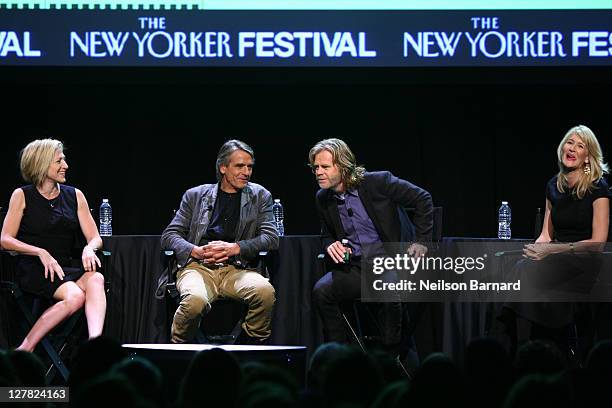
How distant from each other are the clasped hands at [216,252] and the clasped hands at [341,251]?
545 millimetres

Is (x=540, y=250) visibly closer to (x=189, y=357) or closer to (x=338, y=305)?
(x=338, y=305)

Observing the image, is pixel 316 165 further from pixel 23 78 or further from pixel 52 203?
pixel 23 78

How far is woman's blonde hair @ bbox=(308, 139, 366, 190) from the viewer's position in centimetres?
525

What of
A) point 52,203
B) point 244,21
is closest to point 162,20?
point 244,21

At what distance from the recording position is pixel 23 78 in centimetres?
659

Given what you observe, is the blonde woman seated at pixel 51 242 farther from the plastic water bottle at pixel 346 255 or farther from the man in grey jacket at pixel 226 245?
the plastic water bottle at pixel 346 255

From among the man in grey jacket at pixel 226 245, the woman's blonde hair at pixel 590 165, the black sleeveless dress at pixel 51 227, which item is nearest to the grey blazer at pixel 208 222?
the man in grey jacket at pixel 226 245

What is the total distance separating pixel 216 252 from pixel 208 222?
0.27 m

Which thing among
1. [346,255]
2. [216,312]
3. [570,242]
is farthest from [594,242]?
[216,312]

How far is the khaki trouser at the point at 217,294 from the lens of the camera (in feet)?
16.5

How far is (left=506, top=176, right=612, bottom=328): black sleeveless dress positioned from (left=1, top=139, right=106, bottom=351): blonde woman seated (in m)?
2.25

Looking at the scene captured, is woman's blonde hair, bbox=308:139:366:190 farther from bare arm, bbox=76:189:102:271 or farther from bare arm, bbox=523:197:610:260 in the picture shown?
bare arm, bbox=76:189:102:271

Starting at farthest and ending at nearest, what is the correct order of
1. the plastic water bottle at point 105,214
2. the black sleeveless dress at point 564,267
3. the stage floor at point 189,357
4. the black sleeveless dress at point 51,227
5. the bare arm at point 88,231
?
the plastic water bottle at point 105,214, the black sleeveless dress at point 51,227, the bare arm at point 88,231, the black sleeveless dress at point 564,267, the stage floor at point 189,357

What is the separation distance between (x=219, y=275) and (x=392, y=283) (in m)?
0.99
